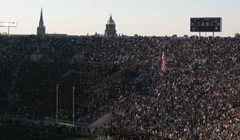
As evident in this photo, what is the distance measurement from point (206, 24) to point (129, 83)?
13.8 metres

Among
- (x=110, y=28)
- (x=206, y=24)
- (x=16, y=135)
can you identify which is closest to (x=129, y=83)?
(x=16, y=135)

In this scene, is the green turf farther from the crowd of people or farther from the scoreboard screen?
the scoreboard screen

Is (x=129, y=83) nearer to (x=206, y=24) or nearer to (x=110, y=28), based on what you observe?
(x=206, y=24)

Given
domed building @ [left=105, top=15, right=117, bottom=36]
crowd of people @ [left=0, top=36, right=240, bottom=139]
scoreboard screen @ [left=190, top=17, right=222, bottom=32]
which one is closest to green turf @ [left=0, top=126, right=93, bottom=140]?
crowd of people @ [left=0, top=36, right=240, bottom=139]

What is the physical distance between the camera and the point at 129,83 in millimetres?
46906

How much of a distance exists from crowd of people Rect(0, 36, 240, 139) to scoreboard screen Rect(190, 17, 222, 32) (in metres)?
2.46

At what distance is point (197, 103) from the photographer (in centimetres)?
3900

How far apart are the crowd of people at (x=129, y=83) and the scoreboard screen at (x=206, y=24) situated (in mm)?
2458

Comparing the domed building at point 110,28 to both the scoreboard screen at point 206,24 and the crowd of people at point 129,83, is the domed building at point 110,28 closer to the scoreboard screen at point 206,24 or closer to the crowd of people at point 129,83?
the crowd of people at point 129,83

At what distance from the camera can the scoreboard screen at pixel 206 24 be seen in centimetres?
5503

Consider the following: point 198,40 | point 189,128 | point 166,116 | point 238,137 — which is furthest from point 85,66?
point 238,137

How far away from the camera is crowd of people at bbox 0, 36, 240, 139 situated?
36.4 m

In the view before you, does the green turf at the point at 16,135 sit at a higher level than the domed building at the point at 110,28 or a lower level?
lower

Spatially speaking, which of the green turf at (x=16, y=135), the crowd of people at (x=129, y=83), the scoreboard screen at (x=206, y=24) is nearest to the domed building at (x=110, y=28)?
the crowd of people at (x=129, y=83)
